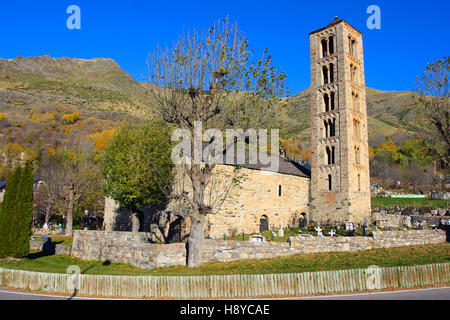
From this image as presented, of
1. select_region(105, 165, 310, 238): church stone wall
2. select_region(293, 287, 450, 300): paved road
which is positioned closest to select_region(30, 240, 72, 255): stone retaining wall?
select_region(105, 165, 310, 238): church stone wall

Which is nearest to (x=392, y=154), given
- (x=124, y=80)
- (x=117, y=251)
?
(x=117, y=251)

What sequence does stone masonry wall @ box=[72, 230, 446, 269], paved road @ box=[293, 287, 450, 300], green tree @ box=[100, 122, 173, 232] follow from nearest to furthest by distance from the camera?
1. paved road @ box=[293, 287, 450, 300]
2. stone masonry wall @ box=[72, 230, 446, 269]
3. green tree @ box=[100, 122, 173, 232]

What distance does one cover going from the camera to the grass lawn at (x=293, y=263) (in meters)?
15.0

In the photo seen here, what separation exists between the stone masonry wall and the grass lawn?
0.47 meters

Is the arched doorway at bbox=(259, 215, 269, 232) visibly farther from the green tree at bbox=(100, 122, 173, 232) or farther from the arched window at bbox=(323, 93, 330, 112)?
the arched window at bbox=(323, 93, 330, 112)

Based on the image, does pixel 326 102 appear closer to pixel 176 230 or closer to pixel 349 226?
pixel 349 226

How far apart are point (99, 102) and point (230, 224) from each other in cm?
9394

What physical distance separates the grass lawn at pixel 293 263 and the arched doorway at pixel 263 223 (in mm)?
11338

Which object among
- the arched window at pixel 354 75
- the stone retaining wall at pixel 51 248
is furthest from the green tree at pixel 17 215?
the arched window at pixel 354 75

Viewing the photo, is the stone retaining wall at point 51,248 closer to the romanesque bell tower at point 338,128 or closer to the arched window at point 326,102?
the romanesque bell tower at point 338,128

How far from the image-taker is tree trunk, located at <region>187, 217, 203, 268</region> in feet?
53.2

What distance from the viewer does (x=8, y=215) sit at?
18.5 metres

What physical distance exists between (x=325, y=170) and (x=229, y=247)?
66.1 feet

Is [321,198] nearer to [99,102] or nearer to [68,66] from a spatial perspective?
[99,102]
